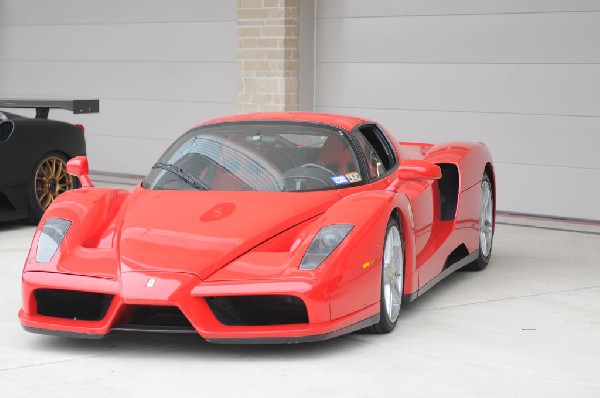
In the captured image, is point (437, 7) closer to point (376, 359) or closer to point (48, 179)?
point (48, 179)

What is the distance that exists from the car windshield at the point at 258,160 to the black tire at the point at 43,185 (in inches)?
143

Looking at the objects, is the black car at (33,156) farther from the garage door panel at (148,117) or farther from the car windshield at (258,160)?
the garage door panel at (148,117)

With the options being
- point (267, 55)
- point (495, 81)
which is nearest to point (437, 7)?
point (495, 81)

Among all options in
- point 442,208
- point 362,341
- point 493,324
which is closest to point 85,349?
point 362,341

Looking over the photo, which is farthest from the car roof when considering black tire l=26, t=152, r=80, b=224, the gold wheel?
the gold wheel

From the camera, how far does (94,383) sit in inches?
199

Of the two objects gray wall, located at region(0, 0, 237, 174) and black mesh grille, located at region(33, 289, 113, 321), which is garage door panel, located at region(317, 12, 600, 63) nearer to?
gray wall, located at region(0, 0, 237, 174)

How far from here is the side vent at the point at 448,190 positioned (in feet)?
24.7

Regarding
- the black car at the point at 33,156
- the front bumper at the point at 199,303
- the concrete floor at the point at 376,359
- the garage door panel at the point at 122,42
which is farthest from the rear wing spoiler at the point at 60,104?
the front bumper at the point at 199,303

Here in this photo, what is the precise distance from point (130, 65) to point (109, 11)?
81 cm

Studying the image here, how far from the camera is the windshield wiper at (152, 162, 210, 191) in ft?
21.3

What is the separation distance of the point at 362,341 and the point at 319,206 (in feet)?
2.41

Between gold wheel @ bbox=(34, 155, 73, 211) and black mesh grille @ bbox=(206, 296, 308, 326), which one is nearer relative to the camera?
black mesh grille @ bbox=(206, 296, 308, 326)

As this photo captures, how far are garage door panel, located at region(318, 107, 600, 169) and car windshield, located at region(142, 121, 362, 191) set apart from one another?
475cm
